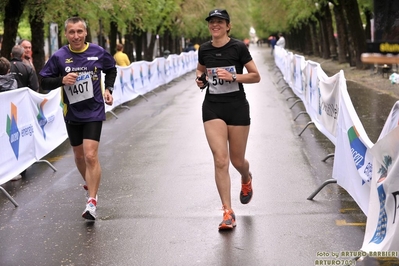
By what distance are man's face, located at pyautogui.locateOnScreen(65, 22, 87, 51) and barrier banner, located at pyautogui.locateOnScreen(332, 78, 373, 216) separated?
273 centimetres

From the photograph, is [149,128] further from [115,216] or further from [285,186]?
[115,216]

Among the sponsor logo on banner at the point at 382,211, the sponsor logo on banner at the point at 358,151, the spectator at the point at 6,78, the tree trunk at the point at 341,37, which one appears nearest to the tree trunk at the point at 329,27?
the tree trunk at the point at 341,37

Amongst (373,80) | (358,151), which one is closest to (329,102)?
(358,151)

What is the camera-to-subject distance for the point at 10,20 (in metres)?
19.1

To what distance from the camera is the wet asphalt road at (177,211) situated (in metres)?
6.45

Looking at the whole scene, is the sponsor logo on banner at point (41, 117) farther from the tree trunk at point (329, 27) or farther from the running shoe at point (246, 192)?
the tree trunk at point (329, 27)

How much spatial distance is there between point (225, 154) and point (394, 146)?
1.99 meters

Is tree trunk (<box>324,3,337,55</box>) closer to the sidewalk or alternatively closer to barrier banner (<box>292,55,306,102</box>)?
the sidewalk

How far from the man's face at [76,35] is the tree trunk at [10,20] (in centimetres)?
1178

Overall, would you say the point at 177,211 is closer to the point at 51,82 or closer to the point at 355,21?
the point at 51,82

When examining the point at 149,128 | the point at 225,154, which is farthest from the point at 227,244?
the point at 149,128

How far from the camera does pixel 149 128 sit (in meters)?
16.1

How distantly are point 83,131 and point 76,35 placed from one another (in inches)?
38.3

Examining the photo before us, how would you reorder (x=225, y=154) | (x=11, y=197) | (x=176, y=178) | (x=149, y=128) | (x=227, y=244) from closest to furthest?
(x=227, y=244), (x=225, y=154), (x=11, y=197), (x=176, y=178), (x=149, y=128)
